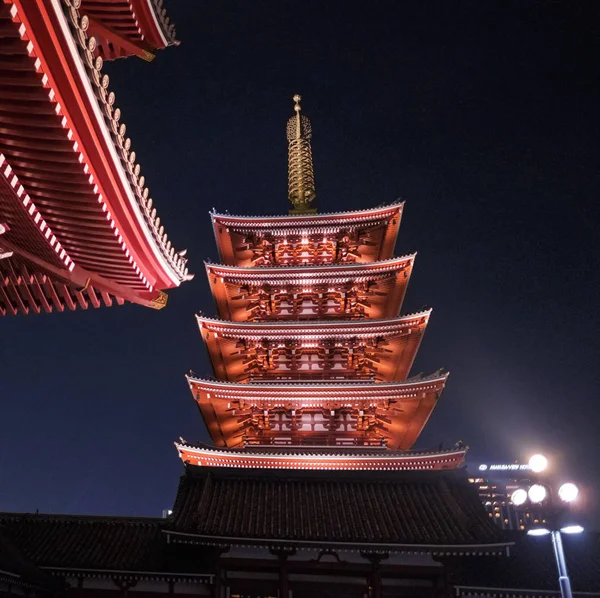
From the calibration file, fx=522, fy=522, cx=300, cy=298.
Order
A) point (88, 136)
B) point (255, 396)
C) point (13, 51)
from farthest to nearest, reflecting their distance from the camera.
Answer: point (255, 396) → point (88, 136) → point (13, 51)

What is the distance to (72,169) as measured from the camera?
6.30 meters

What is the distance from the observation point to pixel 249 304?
22453 mm

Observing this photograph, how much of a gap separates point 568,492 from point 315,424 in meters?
12.0

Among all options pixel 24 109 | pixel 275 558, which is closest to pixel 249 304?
pixel 275 558

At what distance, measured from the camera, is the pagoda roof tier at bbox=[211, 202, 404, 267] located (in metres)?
22.5

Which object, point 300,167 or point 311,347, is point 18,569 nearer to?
point 311,347

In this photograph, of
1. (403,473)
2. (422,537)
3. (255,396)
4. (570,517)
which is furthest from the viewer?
(255,396)

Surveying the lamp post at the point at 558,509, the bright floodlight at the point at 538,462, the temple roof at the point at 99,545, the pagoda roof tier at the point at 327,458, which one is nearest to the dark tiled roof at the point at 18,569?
the temple roof at the point at 99,545

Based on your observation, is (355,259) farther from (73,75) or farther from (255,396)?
(73,75)

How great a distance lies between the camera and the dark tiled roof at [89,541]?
1278cm

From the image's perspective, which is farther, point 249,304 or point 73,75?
point 249,304

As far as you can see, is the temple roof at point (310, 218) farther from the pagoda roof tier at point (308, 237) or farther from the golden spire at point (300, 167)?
the golden spire at point (300, 167)

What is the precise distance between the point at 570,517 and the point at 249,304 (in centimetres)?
1608

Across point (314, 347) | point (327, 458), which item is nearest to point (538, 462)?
point (327, 458)
